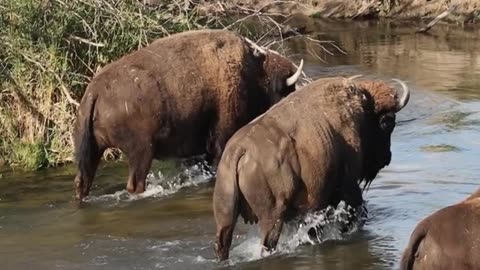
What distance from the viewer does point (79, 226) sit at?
10.4 meters

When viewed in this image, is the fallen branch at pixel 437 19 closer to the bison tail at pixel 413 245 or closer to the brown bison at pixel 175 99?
the brown bison at pixel 175 99

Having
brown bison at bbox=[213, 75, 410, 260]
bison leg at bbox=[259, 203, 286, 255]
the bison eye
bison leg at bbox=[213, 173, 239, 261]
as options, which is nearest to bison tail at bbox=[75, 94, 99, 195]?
brown bison at bbox=[213, 75, 410, 260]

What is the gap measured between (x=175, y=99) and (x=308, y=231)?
2.36 m

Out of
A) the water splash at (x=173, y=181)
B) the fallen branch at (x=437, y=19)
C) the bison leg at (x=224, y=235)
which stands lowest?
the fallen branch at (x=437, y=19)

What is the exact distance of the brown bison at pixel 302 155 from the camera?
866cm

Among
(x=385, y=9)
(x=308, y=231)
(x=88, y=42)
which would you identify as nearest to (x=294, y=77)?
(x=308, y=231)

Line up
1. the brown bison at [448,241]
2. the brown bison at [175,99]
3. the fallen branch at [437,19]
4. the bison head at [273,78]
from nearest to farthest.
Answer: the brown bison at [448,241], the brown bison at [175,99], the bison head at [273,78], the fallen branch at [437,19]

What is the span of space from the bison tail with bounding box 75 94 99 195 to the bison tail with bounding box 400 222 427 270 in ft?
15.8

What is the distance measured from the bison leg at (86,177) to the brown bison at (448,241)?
16.3ft

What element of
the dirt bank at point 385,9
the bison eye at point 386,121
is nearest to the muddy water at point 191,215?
the bison eye at point 386,121

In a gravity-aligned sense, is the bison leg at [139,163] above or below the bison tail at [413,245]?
below

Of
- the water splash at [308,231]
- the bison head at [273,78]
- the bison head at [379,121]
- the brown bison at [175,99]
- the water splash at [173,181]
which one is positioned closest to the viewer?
the water splash at [308,231]

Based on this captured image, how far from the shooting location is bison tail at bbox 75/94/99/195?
10.8 metres

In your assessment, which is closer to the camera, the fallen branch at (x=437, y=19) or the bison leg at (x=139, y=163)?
the bison leg at (x=139, y=163)
